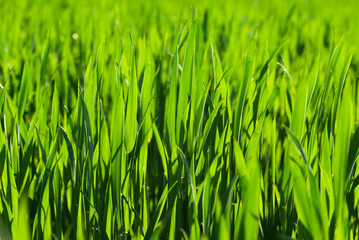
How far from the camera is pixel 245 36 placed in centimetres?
167

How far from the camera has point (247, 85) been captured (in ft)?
2.55

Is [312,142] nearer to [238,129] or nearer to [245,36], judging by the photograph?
[238,129]

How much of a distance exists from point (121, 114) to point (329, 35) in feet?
4.97

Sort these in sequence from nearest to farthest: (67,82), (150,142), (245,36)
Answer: (150,142) → (67,82) → (245,36)

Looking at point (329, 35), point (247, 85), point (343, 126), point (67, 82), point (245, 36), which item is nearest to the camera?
point (343, 126)

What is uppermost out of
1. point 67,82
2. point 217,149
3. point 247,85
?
point 67,82

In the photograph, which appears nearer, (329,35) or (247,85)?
(247,85)

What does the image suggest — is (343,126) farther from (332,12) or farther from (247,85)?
(332,12)

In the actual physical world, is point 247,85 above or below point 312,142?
above

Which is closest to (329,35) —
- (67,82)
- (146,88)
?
(67,82)

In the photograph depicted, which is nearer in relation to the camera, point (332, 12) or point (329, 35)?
point (329, 35)

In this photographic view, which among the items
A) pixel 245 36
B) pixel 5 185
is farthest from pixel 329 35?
pixel 5 185

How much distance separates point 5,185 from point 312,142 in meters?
0.50

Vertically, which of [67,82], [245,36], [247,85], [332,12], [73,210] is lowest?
[73,210]
